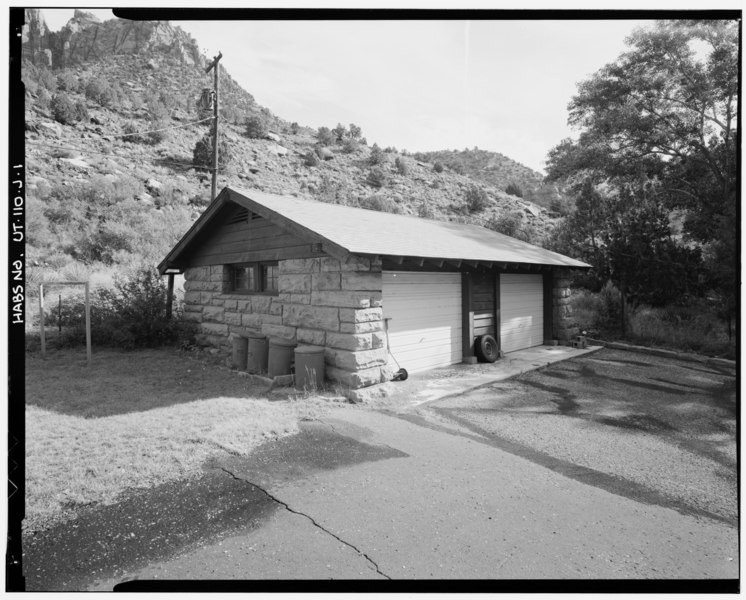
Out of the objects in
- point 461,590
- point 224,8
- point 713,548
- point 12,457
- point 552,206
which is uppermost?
point 552,206

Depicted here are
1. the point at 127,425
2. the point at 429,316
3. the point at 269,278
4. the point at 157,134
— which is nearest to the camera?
the point at 127,425

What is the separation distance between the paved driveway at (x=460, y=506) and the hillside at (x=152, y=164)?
43.8 ft

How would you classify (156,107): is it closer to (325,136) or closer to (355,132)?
(325,136)

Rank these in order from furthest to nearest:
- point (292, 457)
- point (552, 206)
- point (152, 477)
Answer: point (552, 206) → point (292, 457) → point (152, 477)

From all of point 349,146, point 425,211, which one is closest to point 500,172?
point 349,146

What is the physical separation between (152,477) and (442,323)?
6.69m

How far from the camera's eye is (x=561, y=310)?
1243 cm

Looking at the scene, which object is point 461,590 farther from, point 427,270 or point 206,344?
point 206,344

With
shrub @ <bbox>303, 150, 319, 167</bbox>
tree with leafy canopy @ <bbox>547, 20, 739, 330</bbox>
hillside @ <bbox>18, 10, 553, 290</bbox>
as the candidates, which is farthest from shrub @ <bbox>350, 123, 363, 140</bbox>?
tree with leafy canopy @ <bbox>547, 20, 739, 330</bbox>

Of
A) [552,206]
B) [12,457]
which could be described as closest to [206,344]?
[12,457]

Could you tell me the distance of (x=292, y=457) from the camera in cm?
459

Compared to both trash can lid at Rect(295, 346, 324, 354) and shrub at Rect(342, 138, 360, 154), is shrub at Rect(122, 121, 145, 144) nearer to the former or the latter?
shrub at Rect(342, 138, 360, 154)

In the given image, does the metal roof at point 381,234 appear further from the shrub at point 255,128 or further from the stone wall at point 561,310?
the shrub at point 255,128

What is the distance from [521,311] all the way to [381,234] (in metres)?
5.17
